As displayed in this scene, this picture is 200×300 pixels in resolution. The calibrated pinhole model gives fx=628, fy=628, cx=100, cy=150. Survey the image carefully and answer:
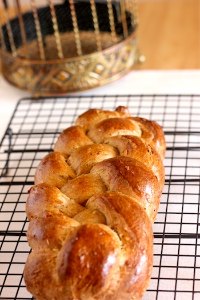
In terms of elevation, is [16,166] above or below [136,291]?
below

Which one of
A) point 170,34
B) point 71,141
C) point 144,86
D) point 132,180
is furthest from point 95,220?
point 170,34

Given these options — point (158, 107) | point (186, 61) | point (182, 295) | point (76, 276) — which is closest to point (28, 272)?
point (76, 276)

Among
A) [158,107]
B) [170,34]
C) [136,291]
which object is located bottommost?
[170,34]

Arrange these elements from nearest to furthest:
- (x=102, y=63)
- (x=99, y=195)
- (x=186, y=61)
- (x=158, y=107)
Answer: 1. (x=99, y=195)
2. (x=158, y=107)
3. (x=102, y=63)
4. (x=186, y=61)

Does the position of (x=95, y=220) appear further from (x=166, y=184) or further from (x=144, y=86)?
(x=144, y=86)

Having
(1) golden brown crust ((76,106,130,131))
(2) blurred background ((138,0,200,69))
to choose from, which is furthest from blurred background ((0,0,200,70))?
(1) golden brown crust ((76,106,130,131))

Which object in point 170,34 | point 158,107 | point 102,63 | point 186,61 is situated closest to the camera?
point 158,107

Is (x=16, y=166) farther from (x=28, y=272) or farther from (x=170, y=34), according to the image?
(x=170, y=34)

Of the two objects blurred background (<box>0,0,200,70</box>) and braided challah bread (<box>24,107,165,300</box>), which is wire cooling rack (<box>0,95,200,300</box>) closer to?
braided challah bread (<box>24,107,165,300</box>)
